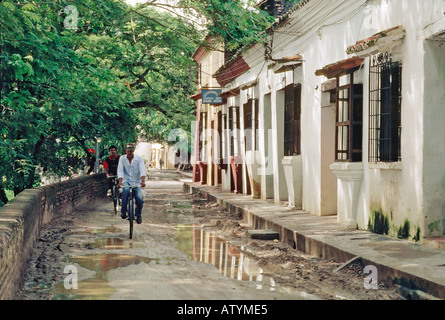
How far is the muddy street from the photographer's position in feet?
21.4

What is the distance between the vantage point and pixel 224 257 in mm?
9297

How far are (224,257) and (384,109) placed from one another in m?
3.58

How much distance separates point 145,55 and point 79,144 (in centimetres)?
487

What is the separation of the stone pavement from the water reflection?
1.06 meters

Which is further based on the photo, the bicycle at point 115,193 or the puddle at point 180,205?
the puddle at point 180,205

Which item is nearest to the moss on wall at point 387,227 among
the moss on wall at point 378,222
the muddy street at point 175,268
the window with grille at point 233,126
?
the moss on wall at point 378,222

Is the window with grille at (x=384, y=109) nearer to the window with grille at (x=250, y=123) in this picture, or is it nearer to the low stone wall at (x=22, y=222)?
the low stone wall at (x=22, y=222)

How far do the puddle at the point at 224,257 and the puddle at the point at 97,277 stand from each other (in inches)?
38.3

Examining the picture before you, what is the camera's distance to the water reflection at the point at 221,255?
7.61 m

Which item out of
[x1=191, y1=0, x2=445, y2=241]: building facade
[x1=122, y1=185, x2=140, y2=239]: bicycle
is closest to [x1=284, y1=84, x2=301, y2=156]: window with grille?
[x1=191, y1=0, x2=445, y2=241]: building facade

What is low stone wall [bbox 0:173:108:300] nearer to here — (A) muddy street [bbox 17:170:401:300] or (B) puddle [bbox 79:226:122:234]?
(A) muddy street [bbox 17:170:401:300]

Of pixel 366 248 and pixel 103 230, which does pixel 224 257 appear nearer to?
pixel 366 248
